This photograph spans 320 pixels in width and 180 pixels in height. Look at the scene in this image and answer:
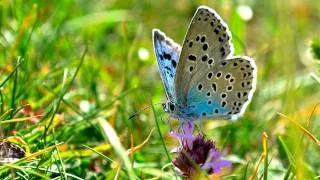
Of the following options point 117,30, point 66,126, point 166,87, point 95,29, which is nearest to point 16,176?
point 66,126

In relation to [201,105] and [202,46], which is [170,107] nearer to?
[201,105]

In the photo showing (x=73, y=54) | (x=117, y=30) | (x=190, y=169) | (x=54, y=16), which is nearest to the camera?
(x=190, y=169)

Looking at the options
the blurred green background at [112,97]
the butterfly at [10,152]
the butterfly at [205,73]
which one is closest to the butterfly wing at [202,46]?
the butterfly at [205,73]

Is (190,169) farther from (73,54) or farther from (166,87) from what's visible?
(73,54)

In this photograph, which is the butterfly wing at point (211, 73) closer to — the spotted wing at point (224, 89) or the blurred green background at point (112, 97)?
the spotted wing at point (224, 89)

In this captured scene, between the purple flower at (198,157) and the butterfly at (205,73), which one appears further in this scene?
the butterfly at (205,73)

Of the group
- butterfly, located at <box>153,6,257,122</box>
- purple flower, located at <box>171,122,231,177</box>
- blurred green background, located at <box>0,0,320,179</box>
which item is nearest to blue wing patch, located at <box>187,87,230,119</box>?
butterfly, located at <box>153,6,257,122</box>

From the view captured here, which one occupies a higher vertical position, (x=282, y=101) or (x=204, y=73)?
(x=204, y=73)
